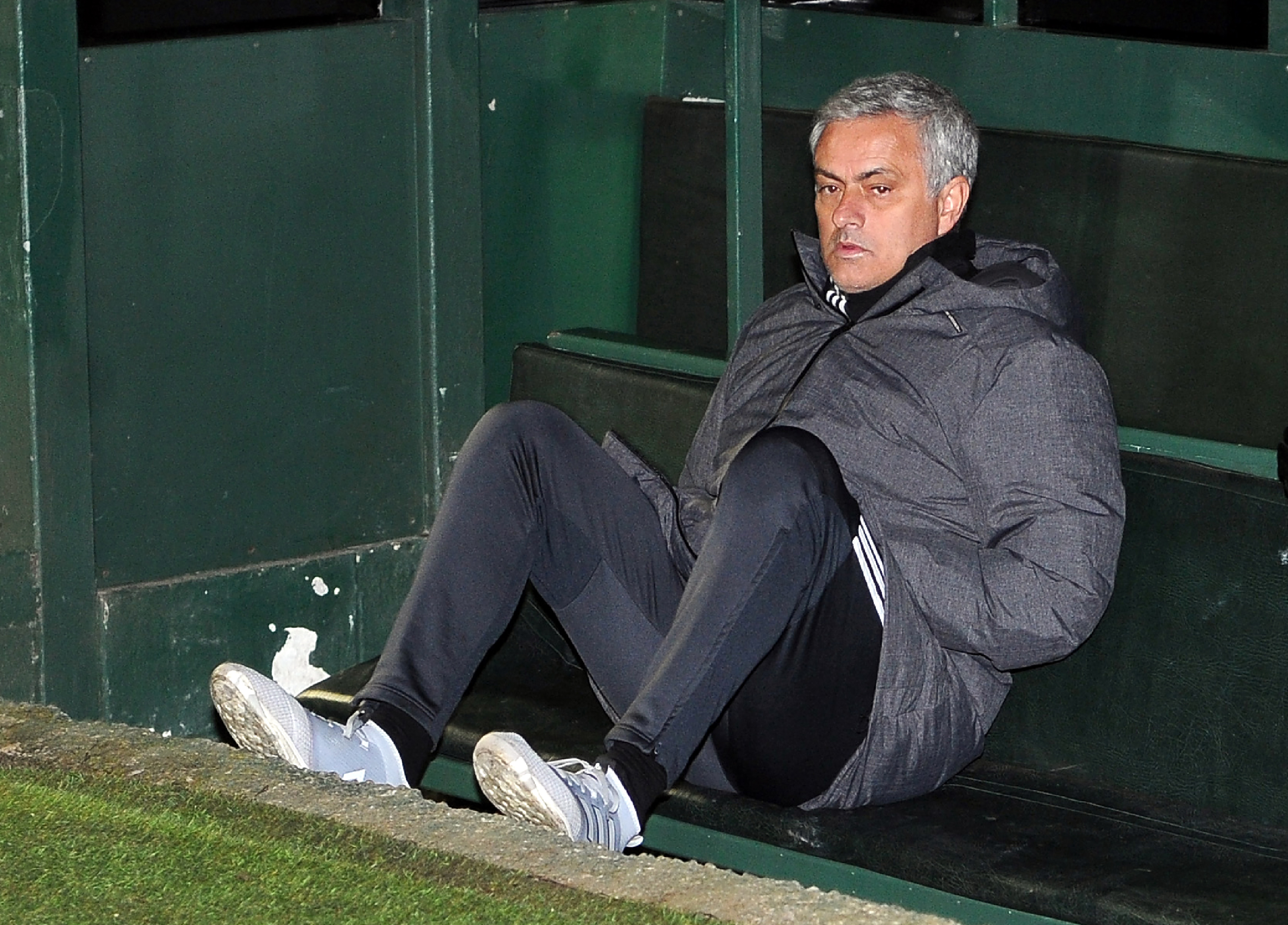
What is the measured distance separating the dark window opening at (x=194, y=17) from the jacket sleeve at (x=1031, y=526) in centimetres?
183

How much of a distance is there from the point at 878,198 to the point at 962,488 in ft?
1.54

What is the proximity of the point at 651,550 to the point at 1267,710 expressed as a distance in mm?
906

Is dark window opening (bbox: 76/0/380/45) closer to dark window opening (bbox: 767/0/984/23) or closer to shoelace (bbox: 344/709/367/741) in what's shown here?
dark window opening (bbox: 767/0/984/23)

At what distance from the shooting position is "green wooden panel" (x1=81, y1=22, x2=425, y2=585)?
3.96 metres

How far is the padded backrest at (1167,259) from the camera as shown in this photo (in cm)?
358

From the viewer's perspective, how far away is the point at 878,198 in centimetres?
316

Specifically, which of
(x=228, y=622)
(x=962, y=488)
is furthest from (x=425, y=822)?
(x=228, y=622)

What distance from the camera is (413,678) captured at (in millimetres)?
2986

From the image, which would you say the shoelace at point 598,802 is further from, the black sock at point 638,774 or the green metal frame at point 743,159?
the green metal frame at point 743,159

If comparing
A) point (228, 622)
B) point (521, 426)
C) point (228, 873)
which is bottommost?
point (228, 622)

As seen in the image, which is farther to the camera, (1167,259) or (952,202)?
(1167,259)

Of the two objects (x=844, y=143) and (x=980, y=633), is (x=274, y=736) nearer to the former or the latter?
(x=980, y=633)

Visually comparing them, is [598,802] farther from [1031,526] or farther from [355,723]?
[1031,526]

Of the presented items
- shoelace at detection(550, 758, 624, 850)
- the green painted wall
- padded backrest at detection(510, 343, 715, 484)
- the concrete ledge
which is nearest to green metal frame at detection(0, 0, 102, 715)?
the green painted wall
